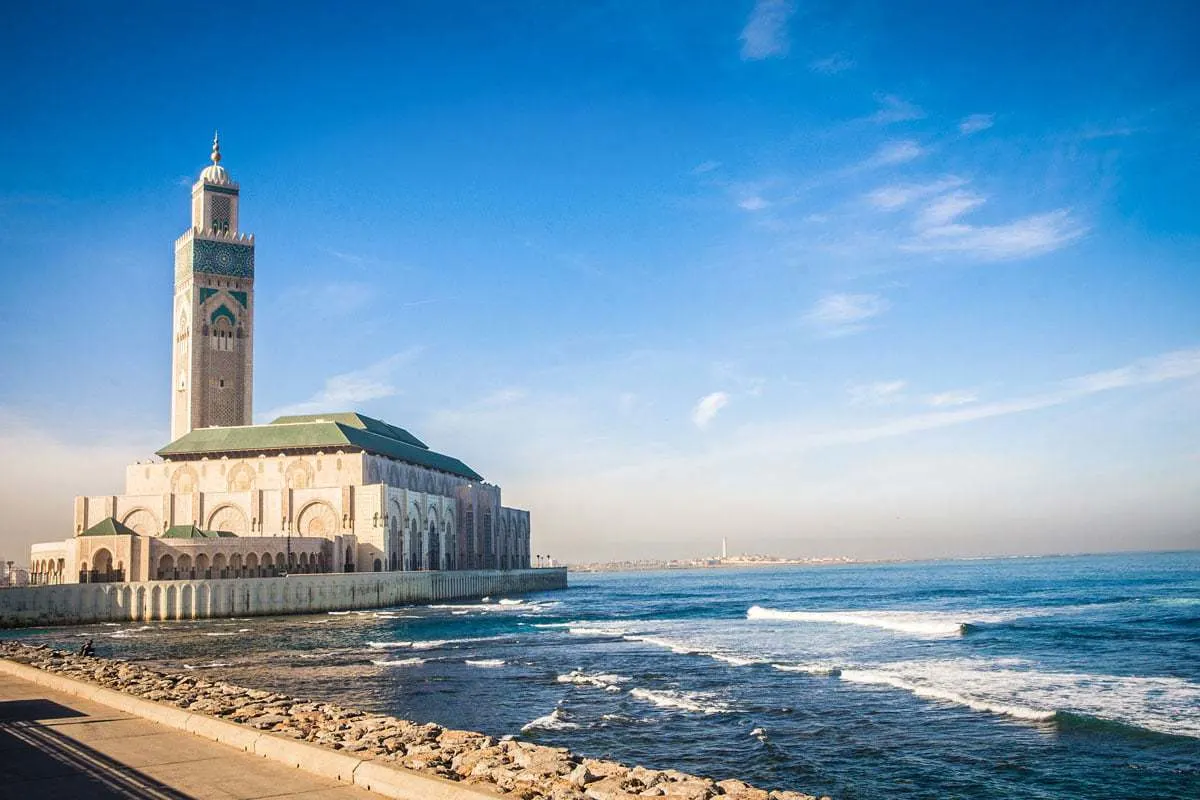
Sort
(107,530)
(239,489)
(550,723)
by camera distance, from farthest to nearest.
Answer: (239,489) < (107,530) < (550,723)

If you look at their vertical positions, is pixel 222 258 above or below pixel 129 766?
above

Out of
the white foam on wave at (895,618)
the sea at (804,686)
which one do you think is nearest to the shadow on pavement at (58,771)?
the sea at (804,686)

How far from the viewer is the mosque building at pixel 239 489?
7038 centimetres

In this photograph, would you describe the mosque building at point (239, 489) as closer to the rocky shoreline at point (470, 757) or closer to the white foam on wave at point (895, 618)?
the white foam on wave at point (895, 618)

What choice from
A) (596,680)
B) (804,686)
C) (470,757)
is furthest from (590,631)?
(470,757)

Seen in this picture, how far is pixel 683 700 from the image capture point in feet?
86.3

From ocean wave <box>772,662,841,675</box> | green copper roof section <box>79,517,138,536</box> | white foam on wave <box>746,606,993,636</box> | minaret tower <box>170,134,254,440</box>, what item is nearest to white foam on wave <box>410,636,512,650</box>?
ocean wave <box>772,662,841,675</box>

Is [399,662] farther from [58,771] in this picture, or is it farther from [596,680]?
[58,771]

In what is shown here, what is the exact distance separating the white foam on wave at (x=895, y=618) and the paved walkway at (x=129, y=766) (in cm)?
3658

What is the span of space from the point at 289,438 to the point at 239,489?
626cm

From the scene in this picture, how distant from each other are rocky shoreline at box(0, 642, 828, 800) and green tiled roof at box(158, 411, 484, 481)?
6942 centimetres

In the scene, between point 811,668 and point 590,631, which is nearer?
point 811,668

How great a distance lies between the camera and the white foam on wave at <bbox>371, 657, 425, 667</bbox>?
35.3m

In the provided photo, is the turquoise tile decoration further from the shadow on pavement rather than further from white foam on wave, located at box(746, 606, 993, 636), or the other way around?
the shadow on pavement
